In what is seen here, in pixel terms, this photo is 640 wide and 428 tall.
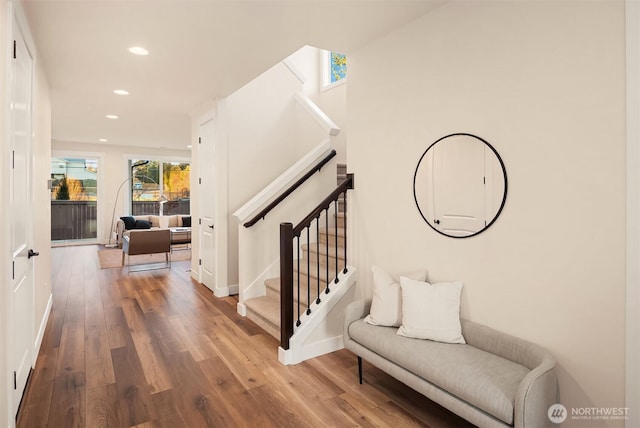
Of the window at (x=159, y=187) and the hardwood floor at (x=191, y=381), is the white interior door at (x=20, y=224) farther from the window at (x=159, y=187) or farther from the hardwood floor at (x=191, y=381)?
the window at (x=159, y=187)

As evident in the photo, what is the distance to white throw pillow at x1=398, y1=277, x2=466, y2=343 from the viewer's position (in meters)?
2.11

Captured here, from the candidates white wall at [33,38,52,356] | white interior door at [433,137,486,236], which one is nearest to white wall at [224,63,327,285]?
white wall at [33,38,52,356]

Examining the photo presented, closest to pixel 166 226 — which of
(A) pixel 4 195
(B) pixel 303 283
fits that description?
(B) pixel 303 283

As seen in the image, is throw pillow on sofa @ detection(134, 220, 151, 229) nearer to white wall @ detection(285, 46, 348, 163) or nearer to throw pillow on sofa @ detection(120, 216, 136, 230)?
throw pillow on sofa @ detection(120, 216, 136, 230)

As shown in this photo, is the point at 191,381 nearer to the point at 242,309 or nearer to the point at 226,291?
the point at 242,309

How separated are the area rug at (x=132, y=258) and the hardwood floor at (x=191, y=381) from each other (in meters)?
2.77

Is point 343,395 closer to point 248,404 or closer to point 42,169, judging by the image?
point 248,404

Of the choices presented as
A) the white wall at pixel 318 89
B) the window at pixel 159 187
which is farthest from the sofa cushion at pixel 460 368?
the window at pixel 159 187

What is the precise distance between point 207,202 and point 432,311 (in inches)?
142

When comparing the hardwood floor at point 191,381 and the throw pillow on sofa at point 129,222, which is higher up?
the throw pillow on sofa at point 129,222

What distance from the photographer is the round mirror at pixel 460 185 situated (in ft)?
6.80

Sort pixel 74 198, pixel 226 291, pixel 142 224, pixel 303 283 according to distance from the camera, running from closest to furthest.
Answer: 1. pixel 303 283
2. pixel 226 291
3. pixel 142 224
4. pixel 74 198

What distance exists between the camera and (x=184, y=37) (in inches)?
111

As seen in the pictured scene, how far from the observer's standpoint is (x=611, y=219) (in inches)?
63.4
